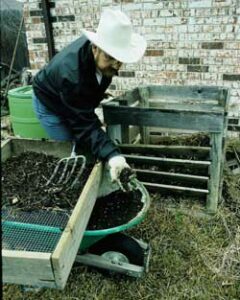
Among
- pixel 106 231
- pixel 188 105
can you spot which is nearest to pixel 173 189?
pixel 188 105

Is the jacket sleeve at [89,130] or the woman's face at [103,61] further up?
the woman's face at [103,61]

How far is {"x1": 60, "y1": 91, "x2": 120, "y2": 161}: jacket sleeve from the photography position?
2160mm

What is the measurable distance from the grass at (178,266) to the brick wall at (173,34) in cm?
136

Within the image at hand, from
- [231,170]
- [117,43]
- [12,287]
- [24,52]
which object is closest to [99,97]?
[117,43]

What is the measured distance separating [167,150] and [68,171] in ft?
2.84

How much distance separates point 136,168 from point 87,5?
73.5 inches

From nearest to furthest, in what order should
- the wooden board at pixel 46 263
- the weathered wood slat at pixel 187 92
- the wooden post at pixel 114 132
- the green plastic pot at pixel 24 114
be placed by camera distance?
the wooden board at pixel 46 263 → the wooden post at pixel 114 132 → the weathered wood slat at pixel 187 92 → the green plastic pot at pixel 24 114

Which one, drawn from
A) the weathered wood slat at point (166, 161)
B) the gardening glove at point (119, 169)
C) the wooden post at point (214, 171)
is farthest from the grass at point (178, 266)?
the gardening glove at point (119, 169)

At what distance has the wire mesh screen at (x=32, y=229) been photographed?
5.87 ft

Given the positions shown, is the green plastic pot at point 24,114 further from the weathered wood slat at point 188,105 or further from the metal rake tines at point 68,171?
the weathered wood slat at point 188,105

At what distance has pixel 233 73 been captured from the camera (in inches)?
137

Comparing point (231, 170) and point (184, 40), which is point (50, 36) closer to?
point (184, 40)

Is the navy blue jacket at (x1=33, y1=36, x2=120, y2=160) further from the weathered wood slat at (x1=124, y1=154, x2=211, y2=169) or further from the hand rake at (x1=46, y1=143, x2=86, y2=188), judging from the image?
the weathered wood slat at (x1=124, y1=154, x2=211, y2=169)

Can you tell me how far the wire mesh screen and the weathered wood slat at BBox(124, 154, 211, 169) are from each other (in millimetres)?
1069
